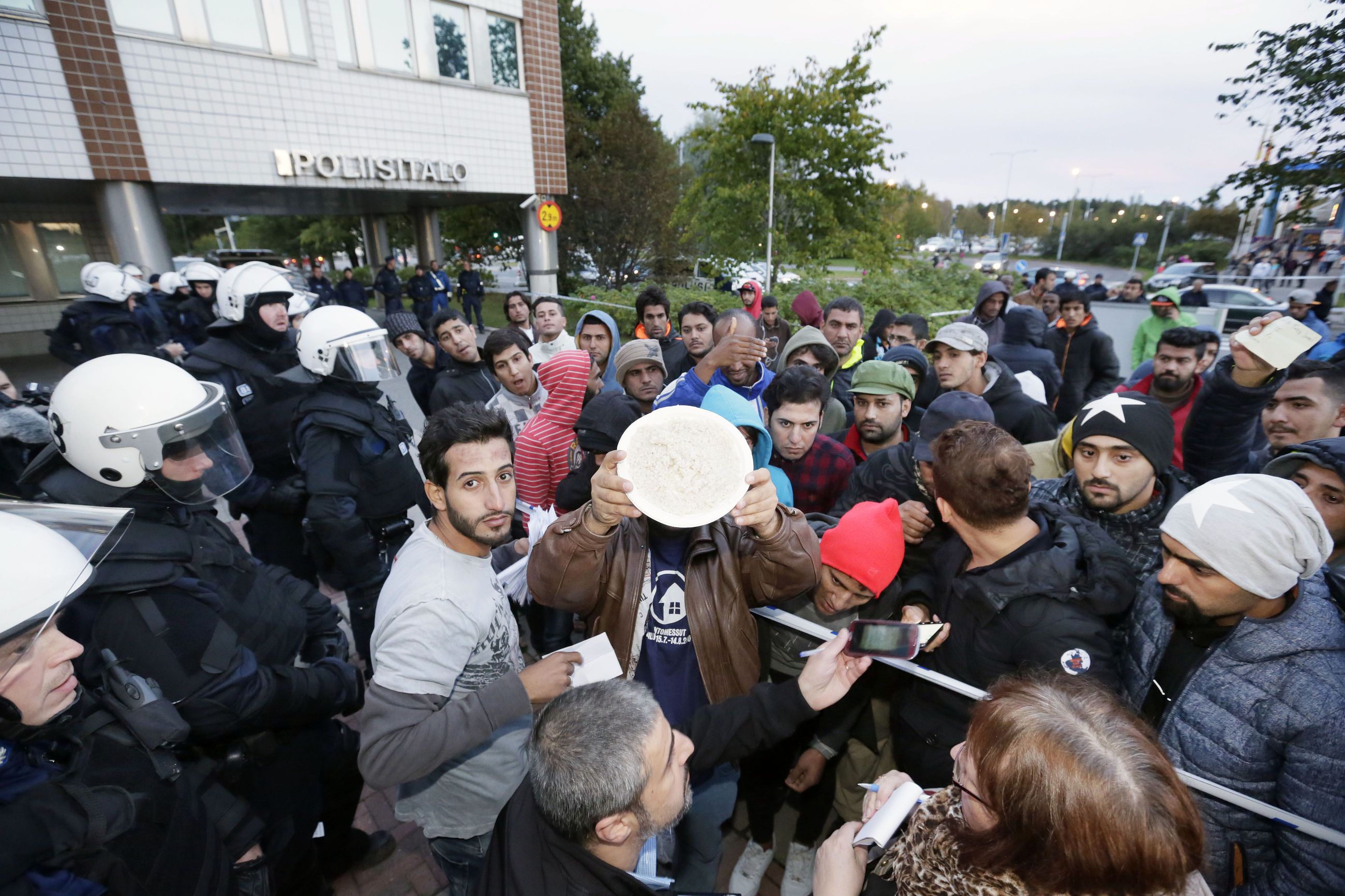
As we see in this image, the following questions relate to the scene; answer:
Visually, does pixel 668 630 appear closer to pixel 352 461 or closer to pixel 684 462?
pixel 684 462

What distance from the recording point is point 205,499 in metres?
2.49

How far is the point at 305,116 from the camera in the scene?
13.1 metres

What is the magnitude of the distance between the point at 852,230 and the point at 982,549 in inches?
563

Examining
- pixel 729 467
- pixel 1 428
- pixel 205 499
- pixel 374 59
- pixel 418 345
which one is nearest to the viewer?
pixel 729 467

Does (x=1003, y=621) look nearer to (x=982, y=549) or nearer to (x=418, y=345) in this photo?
(x=982, y=549)

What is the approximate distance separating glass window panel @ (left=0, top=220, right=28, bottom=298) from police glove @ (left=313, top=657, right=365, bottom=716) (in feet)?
72.6

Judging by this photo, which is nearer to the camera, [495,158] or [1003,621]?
[1003,621]

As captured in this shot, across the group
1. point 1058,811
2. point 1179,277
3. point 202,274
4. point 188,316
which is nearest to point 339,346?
point 1058,811

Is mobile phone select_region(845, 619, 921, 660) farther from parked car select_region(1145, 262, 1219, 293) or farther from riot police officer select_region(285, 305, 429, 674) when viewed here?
parked car select_region(1145, 262, 1219, 293)

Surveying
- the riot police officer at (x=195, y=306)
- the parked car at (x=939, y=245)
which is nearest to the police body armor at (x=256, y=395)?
the riot police officer at (x=195, y=306)

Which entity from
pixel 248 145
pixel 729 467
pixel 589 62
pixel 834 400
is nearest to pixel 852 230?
pixel 834 400

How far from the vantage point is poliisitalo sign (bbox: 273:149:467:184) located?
1309cm

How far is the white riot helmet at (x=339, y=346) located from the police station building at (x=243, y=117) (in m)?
11.8

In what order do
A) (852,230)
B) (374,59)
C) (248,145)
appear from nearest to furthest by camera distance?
1. (248,145)
2. (374,59)
3. (852,230)
